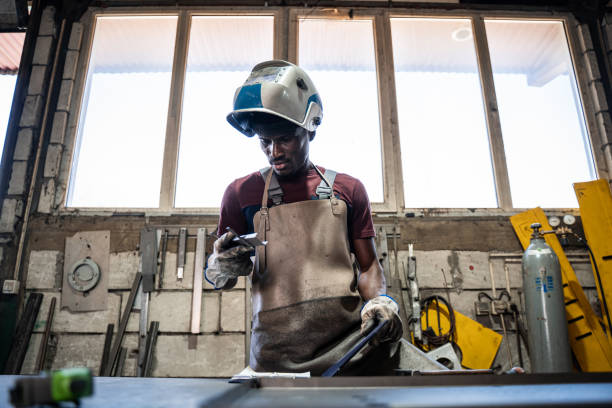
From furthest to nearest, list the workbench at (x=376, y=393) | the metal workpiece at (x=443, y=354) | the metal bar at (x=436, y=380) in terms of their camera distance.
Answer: the metal workpiece at (x=443, y=354), the metal bar at (x=436, y=380), the workbench at (x=376, y=393)

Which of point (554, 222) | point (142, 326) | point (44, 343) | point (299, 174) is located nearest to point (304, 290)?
point (299, 174)

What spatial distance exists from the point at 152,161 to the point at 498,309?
10.3 ft

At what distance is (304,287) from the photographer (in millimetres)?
1653

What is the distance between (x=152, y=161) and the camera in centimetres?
363

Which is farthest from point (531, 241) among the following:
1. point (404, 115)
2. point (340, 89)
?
point (340, 89)

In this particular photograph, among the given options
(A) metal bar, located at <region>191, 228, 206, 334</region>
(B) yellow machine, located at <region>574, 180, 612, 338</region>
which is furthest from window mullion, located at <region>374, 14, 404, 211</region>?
(A) metal bar, located at <region>191, 228, 206, 334</region>

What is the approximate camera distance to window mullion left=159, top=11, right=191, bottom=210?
11.5 ft

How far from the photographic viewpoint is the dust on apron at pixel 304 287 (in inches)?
61.7

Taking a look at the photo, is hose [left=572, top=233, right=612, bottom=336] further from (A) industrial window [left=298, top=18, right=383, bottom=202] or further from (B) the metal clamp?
(B) the metal clamp

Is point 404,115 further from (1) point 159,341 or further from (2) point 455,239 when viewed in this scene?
(1) point 159,341

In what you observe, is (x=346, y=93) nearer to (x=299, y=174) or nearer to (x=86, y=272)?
(x=299, y=174)

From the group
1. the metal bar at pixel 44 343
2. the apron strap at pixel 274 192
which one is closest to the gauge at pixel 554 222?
the apron strap at pixel 274 192

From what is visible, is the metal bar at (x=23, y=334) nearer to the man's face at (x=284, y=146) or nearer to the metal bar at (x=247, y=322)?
the metal bar at (x=247, y=322)

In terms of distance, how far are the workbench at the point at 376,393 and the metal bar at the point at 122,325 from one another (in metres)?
2.16
